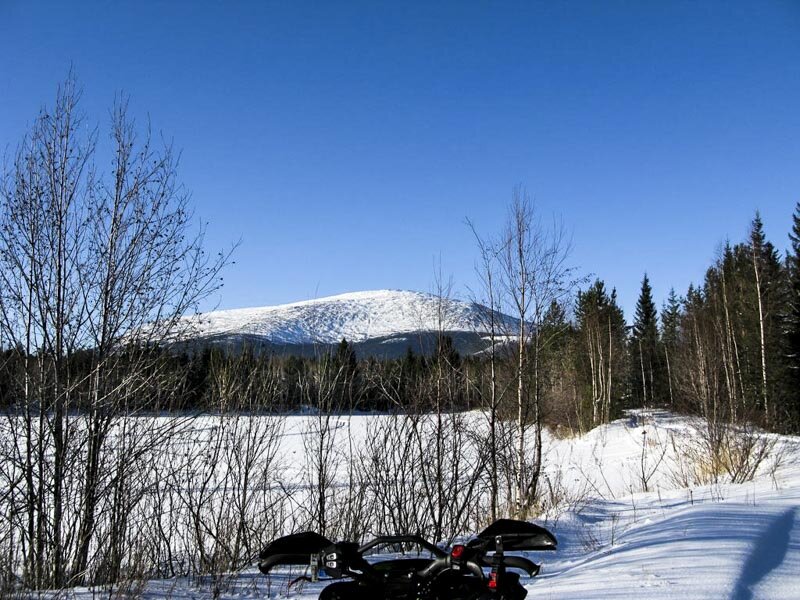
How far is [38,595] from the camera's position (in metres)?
3.41

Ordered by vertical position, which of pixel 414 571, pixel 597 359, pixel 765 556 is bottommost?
pixel 765 556

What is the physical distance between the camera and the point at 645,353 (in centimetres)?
4406

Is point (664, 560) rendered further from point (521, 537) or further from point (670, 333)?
point (670, 333)

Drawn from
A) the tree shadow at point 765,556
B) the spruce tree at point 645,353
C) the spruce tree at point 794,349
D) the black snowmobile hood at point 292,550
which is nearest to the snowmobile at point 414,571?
the black snowmobile hood at point 292,550

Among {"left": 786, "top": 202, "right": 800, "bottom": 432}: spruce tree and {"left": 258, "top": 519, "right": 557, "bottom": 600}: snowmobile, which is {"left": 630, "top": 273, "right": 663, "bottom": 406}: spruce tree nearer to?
{"left": 786, "top": 202, "right": 800, "bottom": 432}: spruce tree

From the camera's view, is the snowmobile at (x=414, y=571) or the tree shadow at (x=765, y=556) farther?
the tree shadow at (x=765, y=556)

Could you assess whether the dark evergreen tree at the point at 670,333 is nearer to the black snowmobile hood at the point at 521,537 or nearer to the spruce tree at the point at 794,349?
the spruce tree at the point at 794,349

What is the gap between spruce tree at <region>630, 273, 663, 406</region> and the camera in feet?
138

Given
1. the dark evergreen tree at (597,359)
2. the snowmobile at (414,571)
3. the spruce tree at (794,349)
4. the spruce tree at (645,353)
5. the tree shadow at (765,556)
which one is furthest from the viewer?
the spruce tree at (645,353)

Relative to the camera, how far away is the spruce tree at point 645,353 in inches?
1657

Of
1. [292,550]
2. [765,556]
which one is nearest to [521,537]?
[292,550]

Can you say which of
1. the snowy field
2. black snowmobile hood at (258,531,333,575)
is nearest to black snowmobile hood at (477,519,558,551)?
black snowmobile hood at (258,531,333,575)

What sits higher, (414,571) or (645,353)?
(645,353)

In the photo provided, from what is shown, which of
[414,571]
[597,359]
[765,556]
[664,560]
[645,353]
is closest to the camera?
[414,571]
